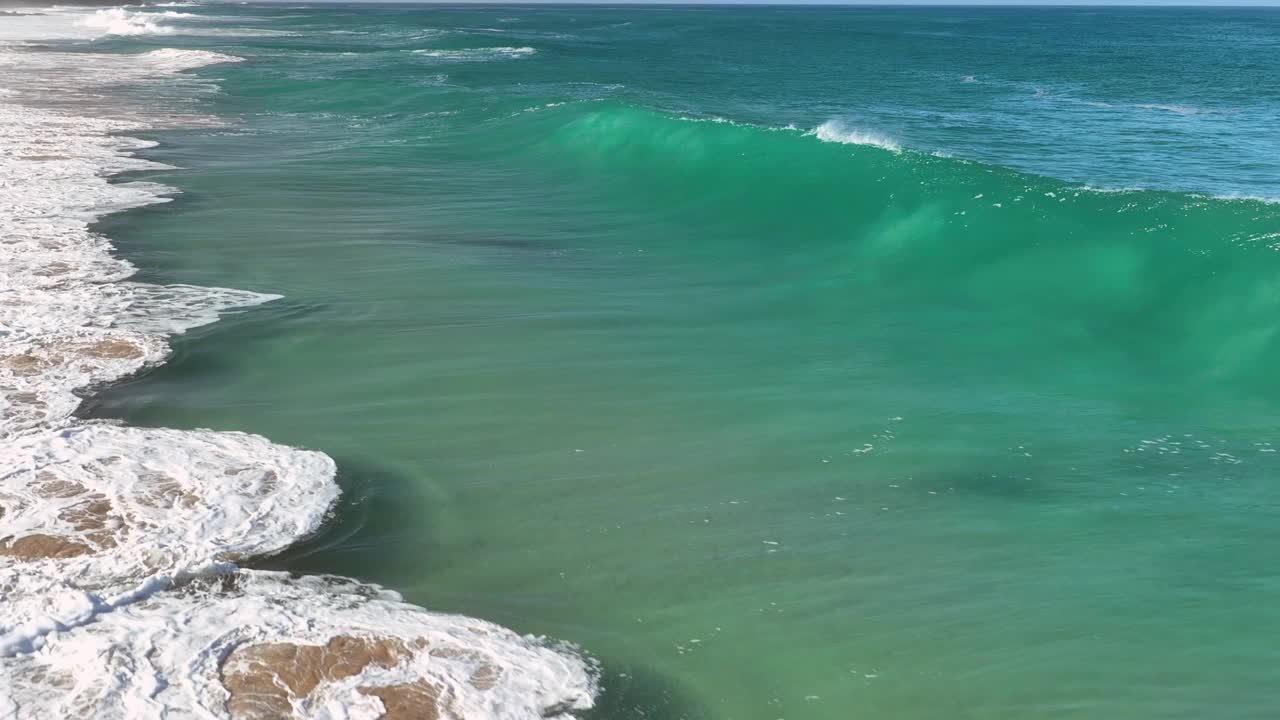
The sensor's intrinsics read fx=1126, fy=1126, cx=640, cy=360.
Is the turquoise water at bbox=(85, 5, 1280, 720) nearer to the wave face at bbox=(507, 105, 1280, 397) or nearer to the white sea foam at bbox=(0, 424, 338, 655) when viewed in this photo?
the wave face at bbox=(507, 105, 1280, 397)

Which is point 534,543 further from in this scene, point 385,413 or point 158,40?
point 158,40

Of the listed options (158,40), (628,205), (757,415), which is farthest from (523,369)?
(158,40)

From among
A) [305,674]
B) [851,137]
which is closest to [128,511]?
[305,674]

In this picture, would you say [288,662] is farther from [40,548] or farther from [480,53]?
[480,53]

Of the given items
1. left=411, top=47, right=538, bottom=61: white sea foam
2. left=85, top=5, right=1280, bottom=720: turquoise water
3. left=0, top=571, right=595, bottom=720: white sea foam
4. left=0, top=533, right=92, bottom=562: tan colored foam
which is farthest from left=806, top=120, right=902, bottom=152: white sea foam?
left=411, top=47, right=538, bottom=61: white sea foam

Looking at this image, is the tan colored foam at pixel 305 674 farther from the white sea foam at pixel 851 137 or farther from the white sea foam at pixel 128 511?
the white sea foam at pixel 851 137

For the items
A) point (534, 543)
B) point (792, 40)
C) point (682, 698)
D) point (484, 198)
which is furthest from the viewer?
point (792, 40)
